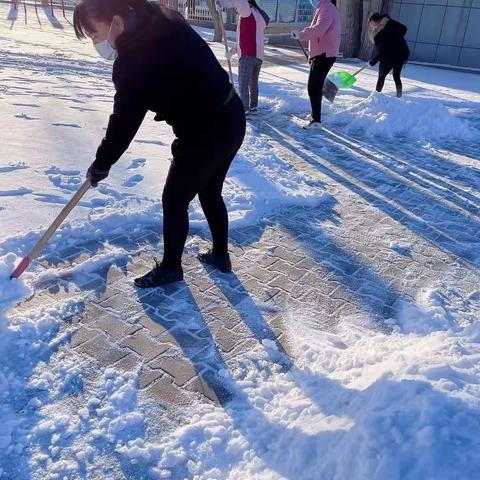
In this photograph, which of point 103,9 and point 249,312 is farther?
point 249,312

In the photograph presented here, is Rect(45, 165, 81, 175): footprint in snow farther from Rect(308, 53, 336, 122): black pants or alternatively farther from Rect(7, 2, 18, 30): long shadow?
Rect(7, 2, 18, 30): long shadow

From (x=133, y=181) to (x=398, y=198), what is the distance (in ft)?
8.49

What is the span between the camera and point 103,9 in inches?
84.3

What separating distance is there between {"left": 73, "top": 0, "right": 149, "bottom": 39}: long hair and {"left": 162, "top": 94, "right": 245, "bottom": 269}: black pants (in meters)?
0.63

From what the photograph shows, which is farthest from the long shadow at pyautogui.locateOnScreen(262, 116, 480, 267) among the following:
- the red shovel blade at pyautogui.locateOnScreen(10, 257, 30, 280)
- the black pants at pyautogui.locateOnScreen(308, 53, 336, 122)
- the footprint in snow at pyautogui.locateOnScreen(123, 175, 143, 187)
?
the red shovel blade at pyautogui.locateOnScreen(10, 257, 30, 280)

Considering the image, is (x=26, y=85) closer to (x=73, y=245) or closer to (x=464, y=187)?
(x=73, y=245)

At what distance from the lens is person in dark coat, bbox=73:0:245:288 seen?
219 centimetres

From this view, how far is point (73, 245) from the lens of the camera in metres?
3.40

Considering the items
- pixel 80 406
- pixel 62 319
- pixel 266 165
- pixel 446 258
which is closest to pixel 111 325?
pixel 62 319

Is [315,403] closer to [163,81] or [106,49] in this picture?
[163,81]

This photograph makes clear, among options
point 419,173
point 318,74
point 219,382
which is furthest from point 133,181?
point 318,74

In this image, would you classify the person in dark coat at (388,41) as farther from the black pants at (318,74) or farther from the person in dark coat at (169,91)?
the person in dark coat at (169,91)

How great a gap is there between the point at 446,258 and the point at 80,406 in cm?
282

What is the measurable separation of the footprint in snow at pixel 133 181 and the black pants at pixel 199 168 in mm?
1696
